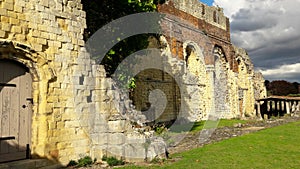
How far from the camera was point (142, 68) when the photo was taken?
17.3 metres

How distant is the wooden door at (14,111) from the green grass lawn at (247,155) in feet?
8.80

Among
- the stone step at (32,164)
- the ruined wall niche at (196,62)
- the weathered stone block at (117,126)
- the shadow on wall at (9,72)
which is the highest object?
the ruined wall niche at (196,62)

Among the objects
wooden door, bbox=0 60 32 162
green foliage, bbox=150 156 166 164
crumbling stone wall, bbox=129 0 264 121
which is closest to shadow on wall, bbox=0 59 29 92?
wooden door, bbox=0 60 32 162

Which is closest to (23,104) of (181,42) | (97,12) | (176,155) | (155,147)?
(155,147)

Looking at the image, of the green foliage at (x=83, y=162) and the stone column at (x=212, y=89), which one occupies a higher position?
the stone column at (x=212, y=89)

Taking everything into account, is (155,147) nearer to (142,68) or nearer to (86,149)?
(86,149)

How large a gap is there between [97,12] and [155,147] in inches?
234

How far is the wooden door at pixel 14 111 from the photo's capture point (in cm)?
647

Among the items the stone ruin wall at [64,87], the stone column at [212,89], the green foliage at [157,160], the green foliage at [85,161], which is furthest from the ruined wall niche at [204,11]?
the green foliage at [85,161]

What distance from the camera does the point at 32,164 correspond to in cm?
647

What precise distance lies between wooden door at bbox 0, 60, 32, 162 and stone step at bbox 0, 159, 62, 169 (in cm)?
26

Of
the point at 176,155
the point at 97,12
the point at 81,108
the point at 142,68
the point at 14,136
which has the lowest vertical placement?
the point at 176,155

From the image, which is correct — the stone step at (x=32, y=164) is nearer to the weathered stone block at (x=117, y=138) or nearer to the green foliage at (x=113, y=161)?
the green foliage at (x=113, y=161)

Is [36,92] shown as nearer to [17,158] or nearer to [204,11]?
[17,158]
